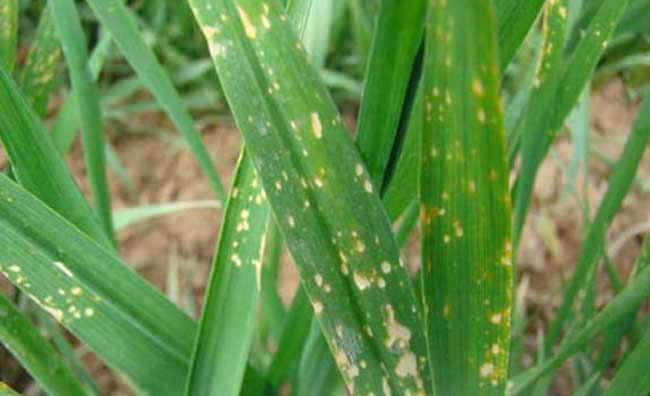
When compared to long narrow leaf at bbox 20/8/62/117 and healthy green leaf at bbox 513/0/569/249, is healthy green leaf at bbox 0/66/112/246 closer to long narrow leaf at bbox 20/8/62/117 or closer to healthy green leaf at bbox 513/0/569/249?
long narrow leaf at bbox 20/8/62/117

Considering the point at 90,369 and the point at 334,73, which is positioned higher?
the point at 334,73

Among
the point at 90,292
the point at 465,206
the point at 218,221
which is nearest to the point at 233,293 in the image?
the point at 90,292

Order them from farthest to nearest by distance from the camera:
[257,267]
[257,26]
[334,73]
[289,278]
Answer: [334,73]
[289,278]
[257,267]
[257,26]

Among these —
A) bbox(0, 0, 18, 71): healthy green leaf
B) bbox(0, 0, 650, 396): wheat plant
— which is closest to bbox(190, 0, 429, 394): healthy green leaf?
bbox(0, 0, 650, 396): wheat plant

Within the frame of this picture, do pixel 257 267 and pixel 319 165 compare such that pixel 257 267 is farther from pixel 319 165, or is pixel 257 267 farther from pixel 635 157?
pixel 635 157

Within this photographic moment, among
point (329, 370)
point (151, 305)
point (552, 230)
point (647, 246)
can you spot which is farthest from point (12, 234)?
point (552, 230)

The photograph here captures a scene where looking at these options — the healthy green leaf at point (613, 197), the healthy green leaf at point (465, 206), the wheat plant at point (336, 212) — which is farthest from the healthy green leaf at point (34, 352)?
the healthy green leaf at point (613, 197)
